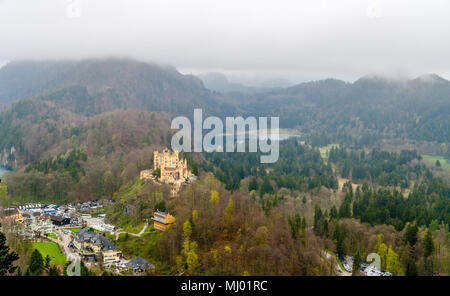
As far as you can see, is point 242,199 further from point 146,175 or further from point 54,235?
point 54,235

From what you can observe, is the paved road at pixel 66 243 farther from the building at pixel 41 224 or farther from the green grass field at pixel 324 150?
the green grass field at pixel 324 150

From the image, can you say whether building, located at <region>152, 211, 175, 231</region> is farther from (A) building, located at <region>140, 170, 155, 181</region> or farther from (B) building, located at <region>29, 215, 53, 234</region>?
(A) building, located at <region>140, 170, 155, 181</region>

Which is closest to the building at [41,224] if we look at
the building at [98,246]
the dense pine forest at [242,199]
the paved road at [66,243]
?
the paved road at [66,243]

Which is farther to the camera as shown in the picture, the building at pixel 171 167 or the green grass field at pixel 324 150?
the green grass field at pixel 324 150

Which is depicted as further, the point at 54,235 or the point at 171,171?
the point at 171,171

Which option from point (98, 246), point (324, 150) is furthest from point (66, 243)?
point (324, 150)

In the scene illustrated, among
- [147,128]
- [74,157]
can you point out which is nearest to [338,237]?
[74,157]

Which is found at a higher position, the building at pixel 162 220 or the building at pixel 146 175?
the building at pixel 146 175

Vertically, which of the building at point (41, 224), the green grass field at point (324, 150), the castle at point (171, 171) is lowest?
the green grass field at point (324, 150)
